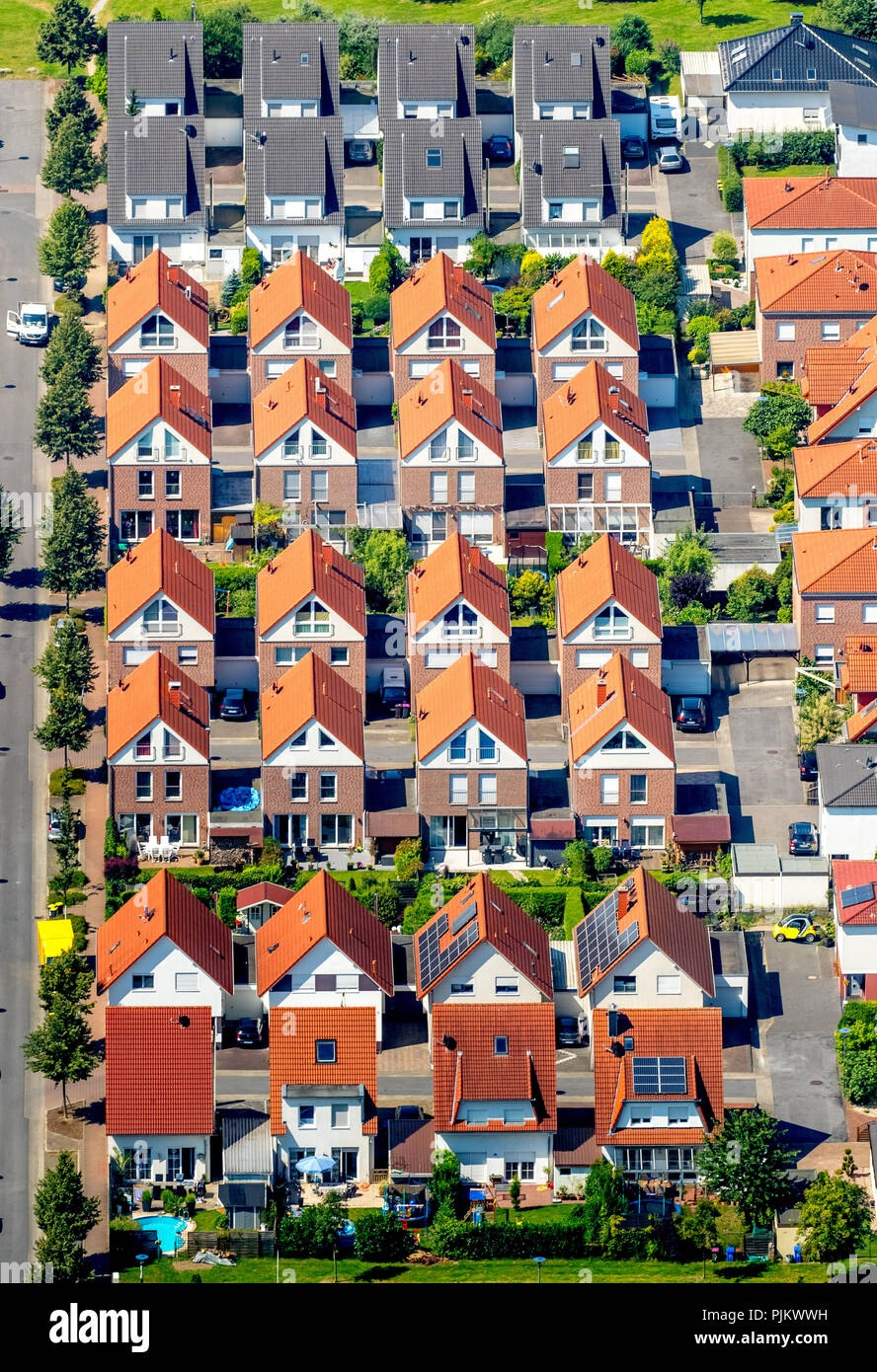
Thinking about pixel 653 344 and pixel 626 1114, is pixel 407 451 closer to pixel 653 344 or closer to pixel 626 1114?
pixel 653 344

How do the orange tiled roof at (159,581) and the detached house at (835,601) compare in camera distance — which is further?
the detached house at (835,601)

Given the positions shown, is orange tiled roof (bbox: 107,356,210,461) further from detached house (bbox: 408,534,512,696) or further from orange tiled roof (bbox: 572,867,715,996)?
orange tiled roof (bbox: 572,867,715,996)

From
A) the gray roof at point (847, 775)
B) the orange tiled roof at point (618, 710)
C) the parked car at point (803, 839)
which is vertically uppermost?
the orange tiled roof at point (618, 710)

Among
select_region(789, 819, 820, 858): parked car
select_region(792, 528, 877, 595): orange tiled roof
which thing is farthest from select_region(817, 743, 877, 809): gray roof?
select_region(792, 528, 877, 595): orange tiled roof

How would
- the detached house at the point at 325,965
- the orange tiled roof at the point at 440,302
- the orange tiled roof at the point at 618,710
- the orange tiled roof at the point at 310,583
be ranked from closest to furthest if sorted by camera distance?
the detached house at the point at 325,965, the orange tiled roof at the point at 618,710, the orange tiled roof at the point at 310,583, the orange tiled roof at the point at 440,302

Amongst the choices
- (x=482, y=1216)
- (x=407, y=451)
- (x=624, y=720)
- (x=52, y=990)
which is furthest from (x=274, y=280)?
(x=482, y=1216)

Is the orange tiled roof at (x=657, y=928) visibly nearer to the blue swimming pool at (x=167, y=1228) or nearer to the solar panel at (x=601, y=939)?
the solar panel at (x=601, y=939)

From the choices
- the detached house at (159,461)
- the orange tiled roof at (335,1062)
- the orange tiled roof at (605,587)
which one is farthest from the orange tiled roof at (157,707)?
the orange tiled roof at (335,1062)
